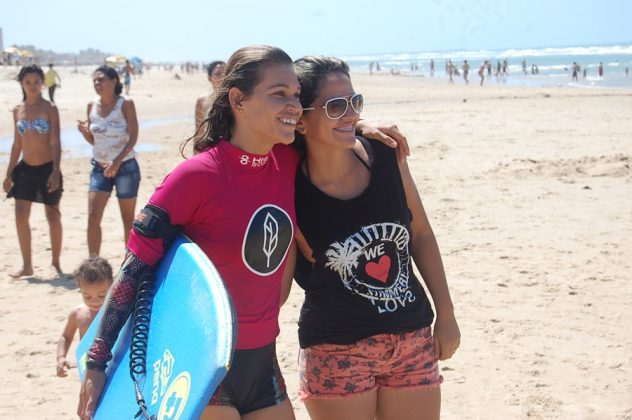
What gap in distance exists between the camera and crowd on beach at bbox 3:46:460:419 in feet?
7.30

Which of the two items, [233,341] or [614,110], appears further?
[614,110]

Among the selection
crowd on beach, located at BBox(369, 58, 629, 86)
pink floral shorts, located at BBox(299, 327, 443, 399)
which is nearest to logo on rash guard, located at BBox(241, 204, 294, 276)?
pink floral shorts, located at BBox(299, 327, 443, 399)

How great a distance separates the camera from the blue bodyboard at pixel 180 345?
1.85 metres

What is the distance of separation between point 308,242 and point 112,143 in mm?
4310

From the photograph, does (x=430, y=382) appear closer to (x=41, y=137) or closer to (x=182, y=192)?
(x=182, y=192)

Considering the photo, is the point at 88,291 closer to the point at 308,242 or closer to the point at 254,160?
the point at 308,242

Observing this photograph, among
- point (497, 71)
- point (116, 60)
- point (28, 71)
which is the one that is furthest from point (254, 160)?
point (116, 60)

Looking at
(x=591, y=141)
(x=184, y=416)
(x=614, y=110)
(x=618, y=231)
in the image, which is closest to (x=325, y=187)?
(x=184, y=416)

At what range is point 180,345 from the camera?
2014 millimetres

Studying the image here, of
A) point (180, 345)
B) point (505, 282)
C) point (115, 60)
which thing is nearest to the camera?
point (180, 345)

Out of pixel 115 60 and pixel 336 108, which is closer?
pixel 336 108

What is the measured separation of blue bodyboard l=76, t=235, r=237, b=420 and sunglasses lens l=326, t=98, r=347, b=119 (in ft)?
2.11

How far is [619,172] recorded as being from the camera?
10.3 meters

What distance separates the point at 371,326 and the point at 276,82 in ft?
2.82
